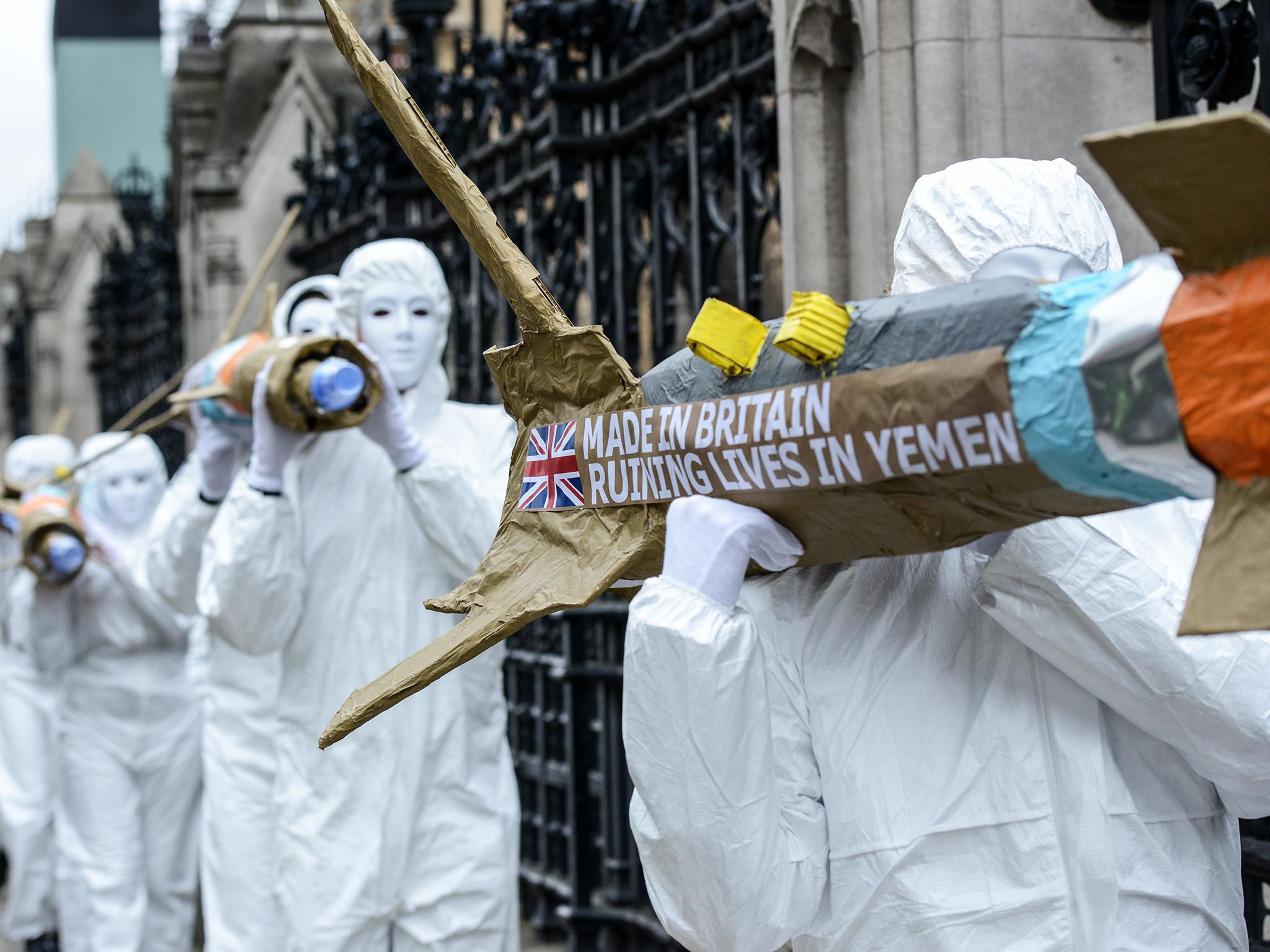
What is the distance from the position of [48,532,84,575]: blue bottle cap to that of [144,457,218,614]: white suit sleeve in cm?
91

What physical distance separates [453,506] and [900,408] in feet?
7.87

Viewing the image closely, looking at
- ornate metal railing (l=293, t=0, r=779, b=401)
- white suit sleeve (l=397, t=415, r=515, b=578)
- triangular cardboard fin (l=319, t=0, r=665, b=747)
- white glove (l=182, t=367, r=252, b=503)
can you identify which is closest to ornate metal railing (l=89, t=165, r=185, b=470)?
ornate metal railing (l=293, t=0, r=779, b=401)

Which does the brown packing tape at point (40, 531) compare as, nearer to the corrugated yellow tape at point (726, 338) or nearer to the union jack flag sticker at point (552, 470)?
the union jack flag sticker at point (552, 470)

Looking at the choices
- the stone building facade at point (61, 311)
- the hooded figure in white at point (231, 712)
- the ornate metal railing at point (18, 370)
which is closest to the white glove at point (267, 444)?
the hooded figure in white at point (231, 712)

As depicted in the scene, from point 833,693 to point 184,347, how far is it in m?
9.76

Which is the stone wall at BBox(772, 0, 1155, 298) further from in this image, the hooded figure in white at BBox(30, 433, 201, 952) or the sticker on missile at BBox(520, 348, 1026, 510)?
the hooded figure in white at BBox(30, 433, 201, 952)

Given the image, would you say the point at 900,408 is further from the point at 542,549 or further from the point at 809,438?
the point at 542,549

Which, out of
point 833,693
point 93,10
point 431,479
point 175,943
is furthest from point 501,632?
point 93,10

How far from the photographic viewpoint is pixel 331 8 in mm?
2348

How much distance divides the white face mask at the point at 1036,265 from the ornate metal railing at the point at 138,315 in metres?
10.1

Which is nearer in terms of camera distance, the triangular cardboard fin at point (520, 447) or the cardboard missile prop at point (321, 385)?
the triangular cardboard fin at point (520, 447)

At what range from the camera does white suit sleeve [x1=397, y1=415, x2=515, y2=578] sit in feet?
13.3

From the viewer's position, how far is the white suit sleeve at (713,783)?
1958 millimetres

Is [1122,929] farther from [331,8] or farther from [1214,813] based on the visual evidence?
[331,8]
